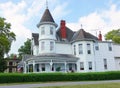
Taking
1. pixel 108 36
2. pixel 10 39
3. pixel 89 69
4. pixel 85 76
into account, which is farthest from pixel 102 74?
pixel 108 36

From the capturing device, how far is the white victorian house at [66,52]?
40594 millimetres

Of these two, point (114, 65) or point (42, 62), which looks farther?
point (114, 65)

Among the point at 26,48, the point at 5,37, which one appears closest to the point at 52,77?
the point at 5,37

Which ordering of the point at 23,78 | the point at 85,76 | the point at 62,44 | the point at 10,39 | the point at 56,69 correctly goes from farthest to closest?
the point at 10,39
the point at 62,44
the point at 56,69
the point at 85,76
the point at 23,78

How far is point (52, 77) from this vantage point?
96.8ft

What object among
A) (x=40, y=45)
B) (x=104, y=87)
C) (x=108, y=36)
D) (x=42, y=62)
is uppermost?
(x=108, y=36)

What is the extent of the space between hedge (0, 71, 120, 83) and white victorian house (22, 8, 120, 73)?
9.05 m

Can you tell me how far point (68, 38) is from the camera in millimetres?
46656

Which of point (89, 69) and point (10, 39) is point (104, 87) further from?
point (10, 39)

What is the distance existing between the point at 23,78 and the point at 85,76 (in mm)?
8706

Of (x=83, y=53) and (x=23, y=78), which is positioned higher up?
(x=83, y=53)

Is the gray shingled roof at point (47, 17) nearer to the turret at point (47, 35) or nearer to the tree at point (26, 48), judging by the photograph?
the turret at point (47, 35)

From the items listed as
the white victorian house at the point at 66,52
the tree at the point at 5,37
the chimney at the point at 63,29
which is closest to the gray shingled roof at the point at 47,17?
the white victorian house at the point at 66,52

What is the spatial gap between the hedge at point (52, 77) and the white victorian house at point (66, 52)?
9.05 metres
